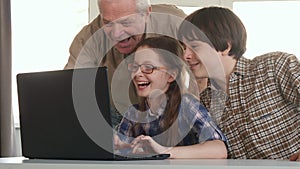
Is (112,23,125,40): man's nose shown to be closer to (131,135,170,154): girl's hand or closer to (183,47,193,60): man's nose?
(183,47,193,60): man's nose

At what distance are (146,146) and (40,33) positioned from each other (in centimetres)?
195

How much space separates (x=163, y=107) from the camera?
1657 millimetres

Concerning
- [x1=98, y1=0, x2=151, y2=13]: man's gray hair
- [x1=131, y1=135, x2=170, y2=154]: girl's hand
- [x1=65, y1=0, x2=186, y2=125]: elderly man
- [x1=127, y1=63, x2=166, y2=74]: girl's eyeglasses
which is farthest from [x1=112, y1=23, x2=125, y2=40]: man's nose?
[x1=131, y1=135, x2=170, y2=154]: girl's hand

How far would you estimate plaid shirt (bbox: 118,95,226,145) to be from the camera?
1.51 meters

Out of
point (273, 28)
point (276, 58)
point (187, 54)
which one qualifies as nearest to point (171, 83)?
point (187, 54)

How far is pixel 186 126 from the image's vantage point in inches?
62.1

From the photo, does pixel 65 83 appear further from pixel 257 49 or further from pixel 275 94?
pixel 257 49

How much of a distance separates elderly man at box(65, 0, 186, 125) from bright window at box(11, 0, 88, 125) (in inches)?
38.9

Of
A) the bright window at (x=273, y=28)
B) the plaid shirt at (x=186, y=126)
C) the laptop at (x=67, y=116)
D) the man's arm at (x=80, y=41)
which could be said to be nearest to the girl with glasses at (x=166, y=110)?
the plaid shirt at (x=186, y=126)

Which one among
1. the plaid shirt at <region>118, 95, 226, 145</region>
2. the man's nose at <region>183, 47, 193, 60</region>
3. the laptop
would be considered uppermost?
the man's nose at <region>183, 47, 193, 60</region>

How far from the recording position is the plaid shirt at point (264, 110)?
1.72 metres

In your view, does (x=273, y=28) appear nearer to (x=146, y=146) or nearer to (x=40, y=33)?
(x=40, y=33)

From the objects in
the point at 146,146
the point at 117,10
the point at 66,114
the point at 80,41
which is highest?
the point at 117,10

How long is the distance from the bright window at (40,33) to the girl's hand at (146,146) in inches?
73.9
